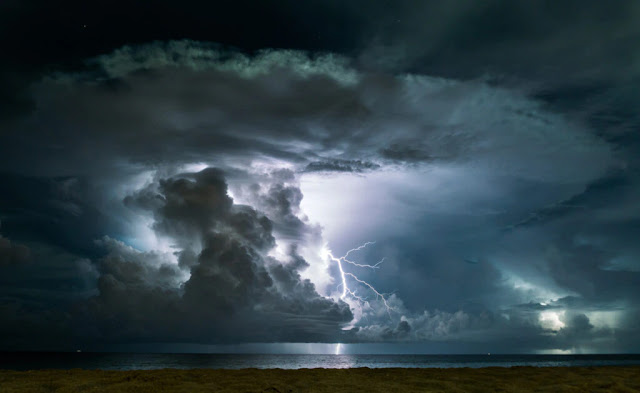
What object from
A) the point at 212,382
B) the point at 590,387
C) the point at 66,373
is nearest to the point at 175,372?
the point at 212,382

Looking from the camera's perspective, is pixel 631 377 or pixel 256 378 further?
pixel 631 377

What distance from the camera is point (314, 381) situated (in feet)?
89.2

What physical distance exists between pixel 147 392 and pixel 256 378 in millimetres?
7759

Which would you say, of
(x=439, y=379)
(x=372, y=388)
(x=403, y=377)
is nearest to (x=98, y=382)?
(x=372, y=388)

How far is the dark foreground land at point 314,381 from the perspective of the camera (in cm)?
2334

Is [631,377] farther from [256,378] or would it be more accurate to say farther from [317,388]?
[256,378]

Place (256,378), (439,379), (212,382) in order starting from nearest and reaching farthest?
(212,382), (256,378), (439,379)

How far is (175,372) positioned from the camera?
2870cm

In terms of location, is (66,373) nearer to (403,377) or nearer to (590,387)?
(403,377)

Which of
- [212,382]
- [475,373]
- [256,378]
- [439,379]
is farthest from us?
[475,373]

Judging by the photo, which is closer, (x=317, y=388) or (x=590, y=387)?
(x=317, y=388)

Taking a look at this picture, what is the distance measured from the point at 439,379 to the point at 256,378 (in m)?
12.8

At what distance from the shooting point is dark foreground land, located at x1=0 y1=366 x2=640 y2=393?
23344 millimetres

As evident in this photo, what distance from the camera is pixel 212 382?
25.9 m
